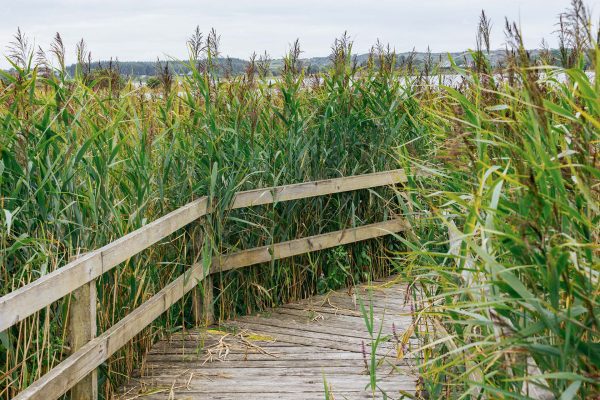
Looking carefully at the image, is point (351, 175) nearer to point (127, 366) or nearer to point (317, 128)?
point (317, 128)

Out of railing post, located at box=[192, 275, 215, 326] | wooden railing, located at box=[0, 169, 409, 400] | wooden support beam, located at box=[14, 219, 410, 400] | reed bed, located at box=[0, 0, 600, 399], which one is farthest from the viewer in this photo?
railing post, located at box=[192, 275, 215, 326]

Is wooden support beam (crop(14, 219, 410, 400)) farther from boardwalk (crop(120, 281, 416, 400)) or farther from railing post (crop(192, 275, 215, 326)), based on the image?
boardwalk (crop(120, 281, 416, 400))

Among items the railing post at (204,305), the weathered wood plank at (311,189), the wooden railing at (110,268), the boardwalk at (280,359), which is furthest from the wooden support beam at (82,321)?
the weathered wood plank at (311,189)

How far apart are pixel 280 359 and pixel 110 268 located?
139cm

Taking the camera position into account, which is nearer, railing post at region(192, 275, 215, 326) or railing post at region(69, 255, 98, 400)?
railing post at region(69, 255, 98, 400)

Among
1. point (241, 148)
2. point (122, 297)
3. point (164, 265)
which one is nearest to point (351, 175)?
point (241, 148)

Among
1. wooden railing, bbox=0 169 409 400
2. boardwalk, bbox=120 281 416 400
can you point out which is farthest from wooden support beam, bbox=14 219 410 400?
boardwalk, bbox=120 281 416 400

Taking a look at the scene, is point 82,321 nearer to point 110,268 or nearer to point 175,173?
point 110,268

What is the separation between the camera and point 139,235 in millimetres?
4328

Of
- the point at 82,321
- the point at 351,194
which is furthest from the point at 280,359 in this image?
the point at 351,194

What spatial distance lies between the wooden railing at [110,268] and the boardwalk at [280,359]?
329 mm

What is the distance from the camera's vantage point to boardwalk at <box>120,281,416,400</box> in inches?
173

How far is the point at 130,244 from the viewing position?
4.20 meters

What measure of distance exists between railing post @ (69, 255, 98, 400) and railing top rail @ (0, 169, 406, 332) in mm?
96
